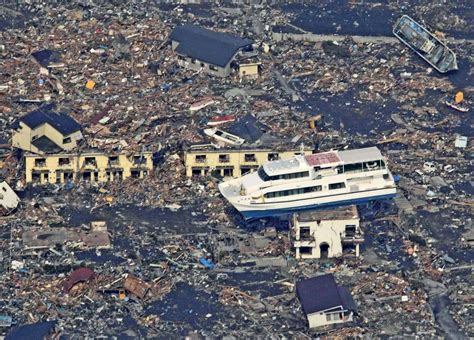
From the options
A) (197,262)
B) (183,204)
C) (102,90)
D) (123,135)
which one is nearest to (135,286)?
(197,262)

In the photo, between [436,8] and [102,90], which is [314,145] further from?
[436,8]

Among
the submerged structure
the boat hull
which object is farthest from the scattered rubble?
the boat hull

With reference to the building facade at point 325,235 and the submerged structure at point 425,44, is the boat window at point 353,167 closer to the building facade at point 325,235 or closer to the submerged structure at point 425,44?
the building facade at point 325,235

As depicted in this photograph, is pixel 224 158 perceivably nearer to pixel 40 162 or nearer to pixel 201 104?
pixel 201 104

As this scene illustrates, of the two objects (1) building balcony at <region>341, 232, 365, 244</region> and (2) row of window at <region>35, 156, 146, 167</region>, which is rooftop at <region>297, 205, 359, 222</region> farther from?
(2) row of window at <region>35, 156, 146, 167</region>

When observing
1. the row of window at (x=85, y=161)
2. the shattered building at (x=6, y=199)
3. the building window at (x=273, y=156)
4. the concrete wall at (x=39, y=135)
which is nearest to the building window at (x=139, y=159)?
the row of window at (x=85, y=161)

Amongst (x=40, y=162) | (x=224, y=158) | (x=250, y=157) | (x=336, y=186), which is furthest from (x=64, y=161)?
(x=336, y=186)
